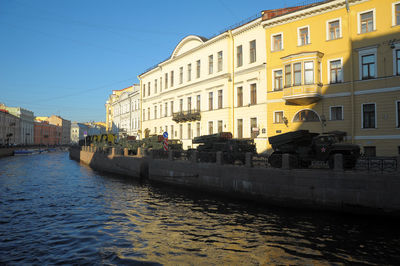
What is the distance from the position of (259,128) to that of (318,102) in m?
6.10

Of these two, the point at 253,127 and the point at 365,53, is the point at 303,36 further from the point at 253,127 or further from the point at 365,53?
the point at 253,127

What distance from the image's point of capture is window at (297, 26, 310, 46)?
24984mm

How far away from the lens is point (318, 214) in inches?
498

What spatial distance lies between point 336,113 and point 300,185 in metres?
12.2

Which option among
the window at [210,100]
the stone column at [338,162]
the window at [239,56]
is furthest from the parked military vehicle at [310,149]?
the window at [210,100]

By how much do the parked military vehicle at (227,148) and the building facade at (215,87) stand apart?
697cm

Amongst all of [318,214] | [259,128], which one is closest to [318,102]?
[259,128]

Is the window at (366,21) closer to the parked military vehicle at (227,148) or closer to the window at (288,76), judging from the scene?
the window at (288,76)

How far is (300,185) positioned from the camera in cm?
1357

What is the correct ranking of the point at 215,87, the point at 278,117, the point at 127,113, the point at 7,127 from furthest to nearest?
the point at 7,127, the point at 127,113, the point at 215,87, the point at 278,117

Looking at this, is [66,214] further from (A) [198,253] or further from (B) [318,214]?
(B) [318,214]

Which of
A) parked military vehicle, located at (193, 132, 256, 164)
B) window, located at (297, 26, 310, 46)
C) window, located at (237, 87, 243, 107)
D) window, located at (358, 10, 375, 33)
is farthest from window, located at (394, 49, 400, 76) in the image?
window, located at (237, 87, 243, 107)

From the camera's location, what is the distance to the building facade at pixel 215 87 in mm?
28625

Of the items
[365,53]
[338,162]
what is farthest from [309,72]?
[338,162]
